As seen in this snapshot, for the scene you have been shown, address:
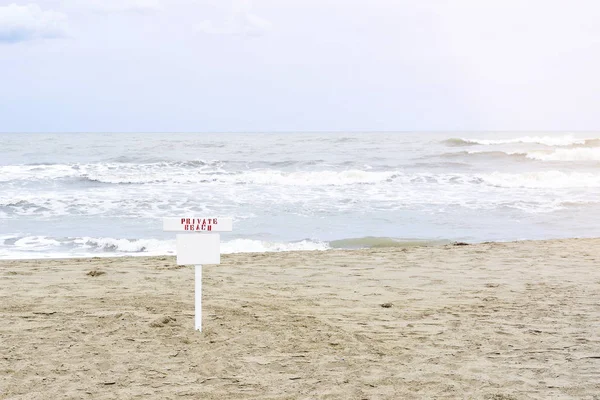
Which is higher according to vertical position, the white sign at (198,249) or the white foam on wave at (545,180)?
the white sign at (198,249)

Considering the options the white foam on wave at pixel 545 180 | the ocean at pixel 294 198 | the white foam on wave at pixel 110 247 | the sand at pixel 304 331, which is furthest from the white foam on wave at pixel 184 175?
the sand at pixel 304 331

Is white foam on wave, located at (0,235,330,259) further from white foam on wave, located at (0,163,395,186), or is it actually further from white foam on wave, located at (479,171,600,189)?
white foam on wave, located at (479,171,600,189)

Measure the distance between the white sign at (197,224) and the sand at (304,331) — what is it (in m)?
0.91

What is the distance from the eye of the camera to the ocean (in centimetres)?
1220

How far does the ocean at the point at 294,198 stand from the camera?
1220 cm

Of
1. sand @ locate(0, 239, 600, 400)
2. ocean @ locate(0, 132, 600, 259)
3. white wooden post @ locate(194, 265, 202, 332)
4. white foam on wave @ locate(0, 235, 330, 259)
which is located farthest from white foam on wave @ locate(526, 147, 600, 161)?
white wooden post @ locate(194, 265, 202, 332)

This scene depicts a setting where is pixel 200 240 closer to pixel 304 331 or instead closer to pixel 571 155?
pixel 304 331

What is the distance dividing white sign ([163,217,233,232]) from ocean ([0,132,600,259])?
592 cm

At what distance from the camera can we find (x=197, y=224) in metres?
5.15

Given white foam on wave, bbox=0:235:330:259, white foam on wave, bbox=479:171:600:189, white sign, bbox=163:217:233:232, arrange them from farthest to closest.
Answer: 1. white foam on wave, bbox=479:171:600:189
2. white foam on wave, bbox=0:235:330:259
3. white sign, bbox=163:217:233:232

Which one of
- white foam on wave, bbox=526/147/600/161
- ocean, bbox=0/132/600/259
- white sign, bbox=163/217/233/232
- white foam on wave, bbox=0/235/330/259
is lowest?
white foam on wave, bbox=0/235/330/259

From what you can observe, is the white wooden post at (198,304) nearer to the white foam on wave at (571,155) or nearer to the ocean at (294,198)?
the ocean at (294,198)

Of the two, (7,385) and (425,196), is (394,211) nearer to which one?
(425,196)

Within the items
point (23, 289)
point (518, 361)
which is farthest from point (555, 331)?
point (23, 289)
